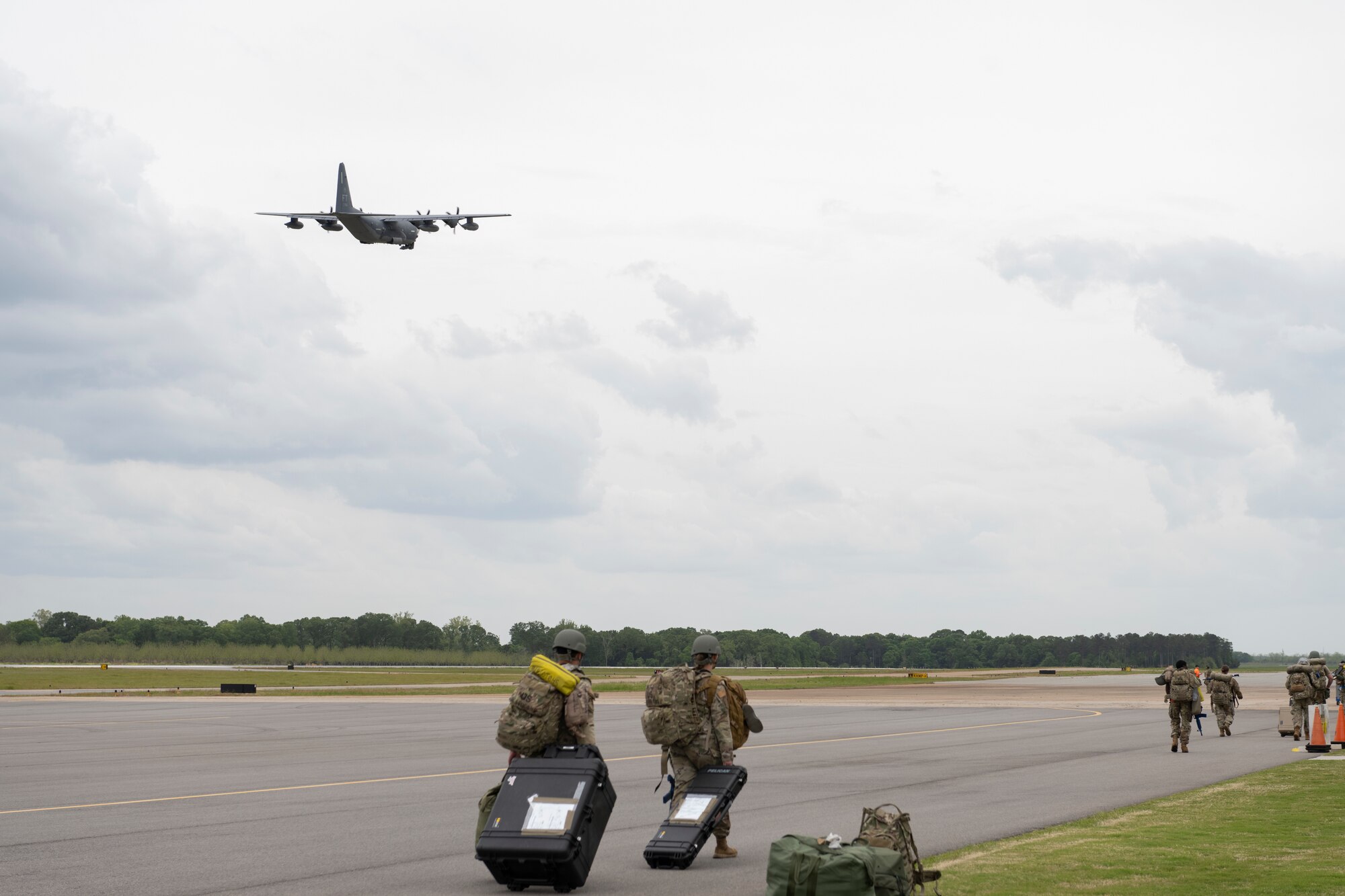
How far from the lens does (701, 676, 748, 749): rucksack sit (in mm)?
13039

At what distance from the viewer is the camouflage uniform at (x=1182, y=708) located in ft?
88.5

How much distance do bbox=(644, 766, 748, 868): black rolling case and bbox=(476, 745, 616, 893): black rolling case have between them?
1110 millimetres

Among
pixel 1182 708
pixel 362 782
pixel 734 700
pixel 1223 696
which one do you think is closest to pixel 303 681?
pixel 1223 696

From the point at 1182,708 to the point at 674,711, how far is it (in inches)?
709

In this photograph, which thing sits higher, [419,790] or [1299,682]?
[1299,682]

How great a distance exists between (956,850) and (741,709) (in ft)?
9.05

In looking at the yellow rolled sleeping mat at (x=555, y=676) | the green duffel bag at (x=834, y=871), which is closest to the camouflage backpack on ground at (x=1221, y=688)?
the yellow rolled sleeping mat at (x=555, y=676)

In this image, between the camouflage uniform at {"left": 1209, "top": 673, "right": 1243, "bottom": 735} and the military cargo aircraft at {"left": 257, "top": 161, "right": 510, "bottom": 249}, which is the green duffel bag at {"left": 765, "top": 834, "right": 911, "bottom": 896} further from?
the military cargo aircraft at {"left": 257, "top": 161, "right": 510, "bottom": 249}

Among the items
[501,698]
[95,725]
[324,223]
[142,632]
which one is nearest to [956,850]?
[95,725]

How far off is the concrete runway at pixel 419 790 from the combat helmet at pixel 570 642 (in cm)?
217

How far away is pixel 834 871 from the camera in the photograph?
9086mm

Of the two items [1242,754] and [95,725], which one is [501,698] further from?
[1242,754]

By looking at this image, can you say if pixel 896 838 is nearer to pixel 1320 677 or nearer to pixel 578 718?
pixel 578 718

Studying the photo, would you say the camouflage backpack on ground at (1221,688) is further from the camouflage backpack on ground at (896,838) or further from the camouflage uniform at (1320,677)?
the camouflage backpack on ground at (896,838)
